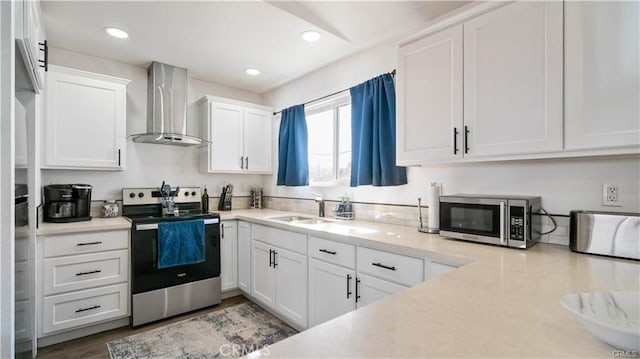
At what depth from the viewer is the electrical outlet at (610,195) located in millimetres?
1540

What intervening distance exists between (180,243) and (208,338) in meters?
0.84

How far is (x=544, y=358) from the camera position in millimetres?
609

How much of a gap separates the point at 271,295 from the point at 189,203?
1.48 m

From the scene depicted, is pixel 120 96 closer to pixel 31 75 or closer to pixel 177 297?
pixel 31 75

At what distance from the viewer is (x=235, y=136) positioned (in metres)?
3.57

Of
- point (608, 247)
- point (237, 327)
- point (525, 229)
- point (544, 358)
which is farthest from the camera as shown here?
point (237, 327)

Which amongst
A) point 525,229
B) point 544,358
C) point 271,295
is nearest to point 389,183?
point 525,229

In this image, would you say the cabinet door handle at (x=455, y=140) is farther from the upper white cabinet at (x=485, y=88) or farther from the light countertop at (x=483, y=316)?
the light countertop at (x=483, y=316)

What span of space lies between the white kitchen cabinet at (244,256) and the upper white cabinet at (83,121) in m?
1.28

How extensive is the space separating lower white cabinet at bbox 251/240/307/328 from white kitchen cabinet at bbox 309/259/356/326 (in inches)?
3.7

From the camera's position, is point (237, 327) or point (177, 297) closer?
point (237, 327)

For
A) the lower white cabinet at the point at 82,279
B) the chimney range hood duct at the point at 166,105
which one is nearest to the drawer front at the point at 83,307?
the lower white cabinet at the point at 82,279

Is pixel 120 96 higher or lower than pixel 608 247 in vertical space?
higher

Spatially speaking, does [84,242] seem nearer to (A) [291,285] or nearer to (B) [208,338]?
(B) [208,338]
